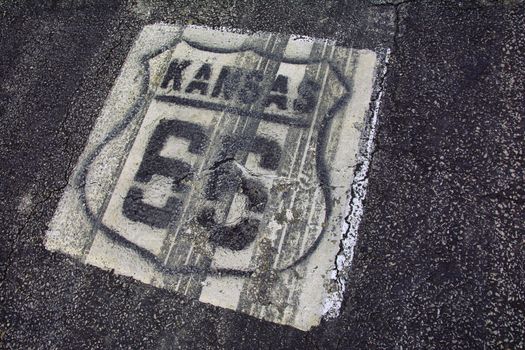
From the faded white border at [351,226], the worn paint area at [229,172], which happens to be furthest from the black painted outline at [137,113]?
the faded white border at [351,226]

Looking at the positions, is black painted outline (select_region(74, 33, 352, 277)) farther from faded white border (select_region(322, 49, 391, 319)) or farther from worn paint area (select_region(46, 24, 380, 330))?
faded white border (select_region(322, 49, 391, 319))

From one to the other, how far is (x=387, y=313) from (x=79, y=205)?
1695 mm

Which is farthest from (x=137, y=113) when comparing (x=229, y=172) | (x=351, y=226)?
(x=351, y=226)

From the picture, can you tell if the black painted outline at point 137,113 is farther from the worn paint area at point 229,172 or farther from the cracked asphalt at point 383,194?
the cracked asphalt at point 383,194

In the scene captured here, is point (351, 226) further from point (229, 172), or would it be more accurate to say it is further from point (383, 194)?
point (229, 172)

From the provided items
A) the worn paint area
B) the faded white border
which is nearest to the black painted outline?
the worn paint area

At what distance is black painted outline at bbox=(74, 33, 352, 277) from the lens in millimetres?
2244

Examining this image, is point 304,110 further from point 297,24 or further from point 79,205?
point 79,205

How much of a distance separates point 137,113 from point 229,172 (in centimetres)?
72

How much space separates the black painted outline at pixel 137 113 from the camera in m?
2.24

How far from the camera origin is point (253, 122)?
255 centimetres

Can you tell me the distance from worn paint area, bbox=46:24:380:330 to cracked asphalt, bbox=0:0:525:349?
10 cm

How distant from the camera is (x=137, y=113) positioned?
8.92 feet

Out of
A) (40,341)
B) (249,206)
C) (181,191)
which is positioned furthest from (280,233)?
(40,341)
